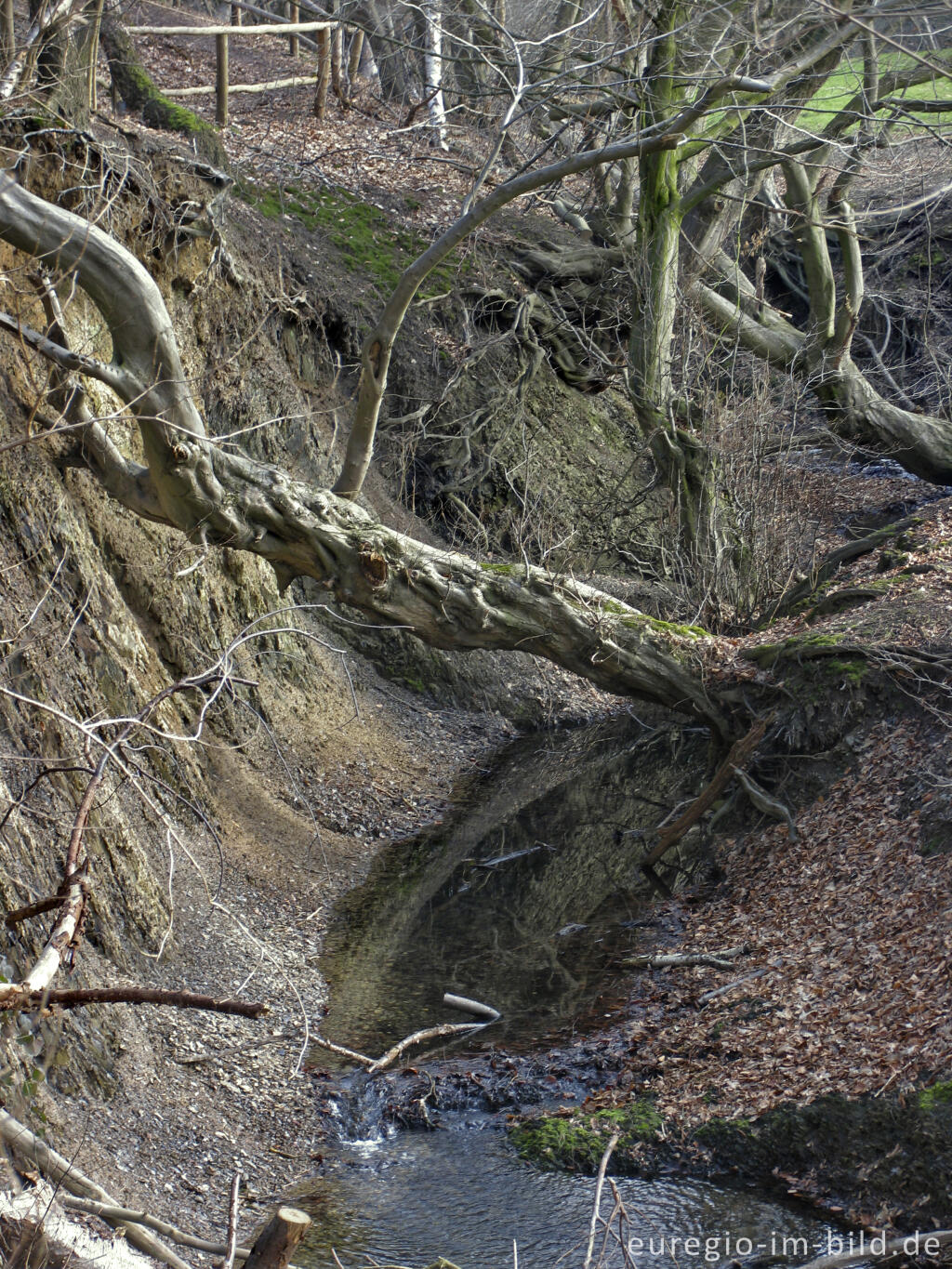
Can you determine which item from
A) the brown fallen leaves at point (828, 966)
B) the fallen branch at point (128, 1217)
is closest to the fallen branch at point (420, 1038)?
the brown fallen leaves at point (828, 966)

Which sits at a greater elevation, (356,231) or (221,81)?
(221,81)

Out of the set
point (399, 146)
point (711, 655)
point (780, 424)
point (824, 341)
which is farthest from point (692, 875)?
point (399, 146)

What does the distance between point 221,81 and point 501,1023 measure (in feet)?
48.2

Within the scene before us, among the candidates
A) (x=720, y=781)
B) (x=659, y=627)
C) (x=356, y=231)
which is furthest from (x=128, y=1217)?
(x=356, y=231)

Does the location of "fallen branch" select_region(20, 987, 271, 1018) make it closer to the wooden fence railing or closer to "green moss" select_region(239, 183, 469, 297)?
the wooden fence railing

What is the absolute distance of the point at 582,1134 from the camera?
5.81 metres

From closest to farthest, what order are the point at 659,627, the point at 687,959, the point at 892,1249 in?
1. the point at 892,1249
2. the point at 687,959
3. the point at 659,627

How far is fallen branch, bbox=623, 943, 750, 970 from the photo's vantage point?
7211 mm

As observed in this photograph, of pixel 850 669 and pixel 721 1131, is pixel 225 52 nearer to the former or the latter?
pixel 850 669

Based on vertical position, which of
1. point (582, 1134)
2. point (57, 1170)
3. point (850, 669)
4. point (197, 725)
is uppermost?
point (197, 725)

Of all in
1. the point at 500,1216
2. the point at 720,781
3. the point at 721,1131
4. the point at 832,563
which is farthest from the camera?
the point at 832,563

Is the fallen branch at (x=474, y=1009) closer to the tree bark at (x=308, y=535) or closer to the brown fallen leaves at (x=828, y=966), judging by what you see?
the brown fallen leaves at (x=828, y=966)

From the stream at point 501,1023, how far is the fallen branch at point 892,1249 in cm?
53

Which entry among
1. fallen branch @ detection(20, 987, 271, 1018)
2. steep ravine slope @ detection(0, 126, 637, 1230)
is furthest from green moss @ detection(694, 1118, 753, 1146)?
fallen branch @ detection(20, 987, 271, 1018)
